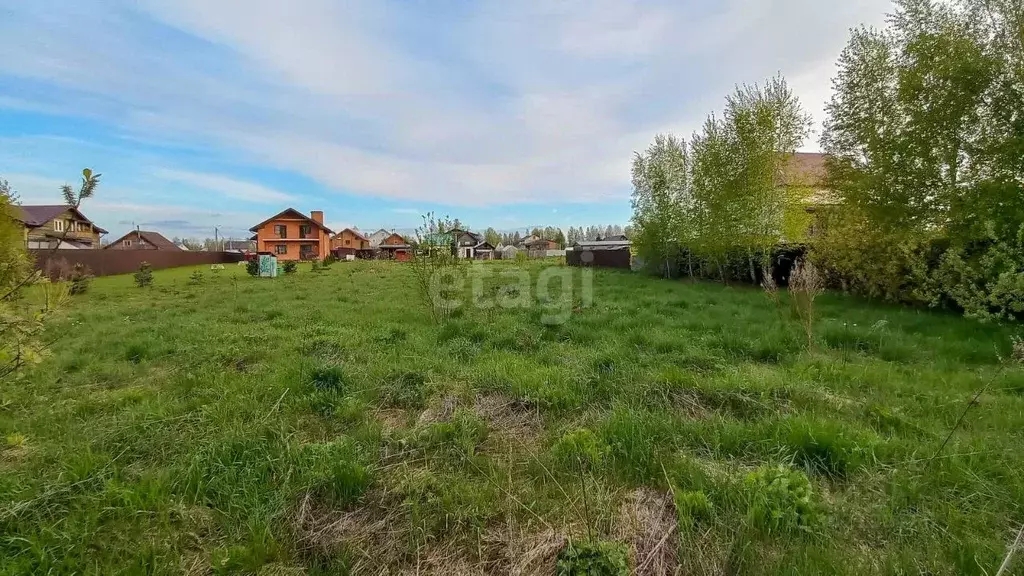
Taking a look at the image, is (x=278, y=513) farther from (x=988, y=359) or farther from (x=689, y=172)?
(x=689, y=172)

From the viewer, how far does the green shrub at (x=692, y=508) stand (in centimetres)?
187

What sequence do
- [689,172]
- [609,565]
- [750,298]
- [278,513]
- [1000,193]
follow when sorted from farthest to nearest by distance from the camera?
[689,172] → [750,298] → [1000,193] → [278,513] → [609,565]

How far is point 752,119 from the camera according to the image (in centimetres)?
1250

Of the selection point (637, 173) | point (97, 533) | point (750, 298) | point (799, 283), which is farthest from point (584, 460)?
point (637, 173)

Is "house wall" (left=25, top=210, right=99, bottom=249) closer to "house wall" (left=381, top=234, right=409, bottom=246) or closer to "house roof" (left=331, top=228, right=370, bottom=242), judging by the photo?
"house wall" (left=381, top=234, right=409, bottom=246)

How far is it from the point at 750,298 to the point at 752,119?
6649 mm

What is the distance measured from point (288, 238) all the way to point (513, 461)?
1758 inches

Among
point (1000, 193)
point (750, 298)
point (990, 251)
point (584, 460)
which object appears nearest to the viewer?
point (584, 460)

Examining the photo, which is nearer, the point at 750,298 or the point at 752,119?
the point at 750,298

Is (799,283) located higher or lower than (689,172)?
lower

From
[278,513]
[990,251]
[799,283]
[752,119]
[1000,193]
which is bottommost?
[278,513]

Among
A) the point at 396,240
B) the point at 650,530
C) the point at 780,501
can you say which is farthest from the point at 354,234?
the point at 780,501

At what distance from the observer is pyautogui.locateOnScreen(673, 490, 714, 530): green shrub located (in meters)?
1.87

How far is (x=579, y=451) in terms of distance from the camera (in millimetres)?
2471
